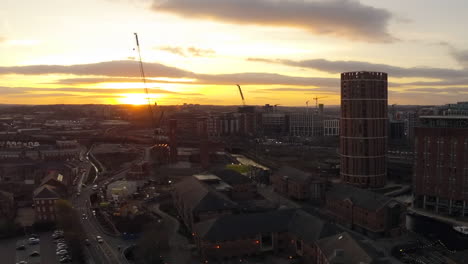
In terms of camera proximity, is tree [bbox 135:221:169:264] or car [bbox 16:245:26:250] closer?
tree [bbox 135:221:169:264]

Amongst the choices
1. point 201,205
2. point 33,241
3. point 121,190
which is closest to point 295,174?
point 201,205

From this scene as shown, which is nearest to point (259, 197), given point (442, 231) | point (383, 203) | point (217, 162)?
point (383, 203)

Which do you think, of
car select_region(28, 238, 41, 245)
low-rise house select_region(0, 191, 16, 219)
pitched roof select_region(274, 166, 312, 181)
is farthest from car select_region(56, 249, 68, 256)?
pitched roof select_region(274, 166, 312, 181)

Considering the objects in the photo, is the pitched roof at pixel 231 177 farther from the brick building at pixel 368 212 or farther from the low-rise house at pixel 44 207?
the low-rise house at pixel 44 207

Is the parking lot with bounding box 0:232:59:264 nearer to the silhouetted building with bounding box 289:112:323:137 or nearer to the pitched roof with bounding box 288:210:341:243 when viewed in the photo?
the pitched roof with bounding box 288:210:341:243

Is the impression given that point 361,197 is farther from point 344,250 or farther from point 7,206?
point 7,206

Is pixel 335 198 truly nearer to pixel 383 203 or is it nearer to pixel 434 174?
pixel 383 203
